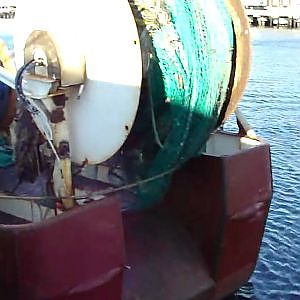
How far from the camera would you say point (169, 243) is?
4.33 metres

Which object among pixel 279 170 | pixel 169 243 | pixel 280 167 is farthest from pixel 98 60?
pixel 280 167

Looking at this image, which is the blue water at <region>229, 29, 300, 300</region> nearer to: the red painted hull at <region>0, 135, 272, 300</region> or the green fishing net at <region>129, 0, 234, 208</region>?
the red painted hull at <region>0, 135, 272, 300</region>

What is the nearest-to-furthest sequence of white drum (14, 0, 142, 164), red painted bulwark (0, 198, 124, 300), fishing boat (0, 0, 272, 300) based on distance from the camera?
red painted bulwark (0, 198, 124, 300)
fishing boat (0, 0, 272, 300)
white drum (14, 0, 142, 164)

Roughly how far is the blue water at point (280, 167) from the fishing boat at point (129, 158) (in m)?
0.95

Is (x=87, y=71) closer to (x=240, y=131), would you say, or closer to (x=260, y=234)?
(x=240, y=131)

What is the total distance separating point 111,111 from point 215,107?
664mm

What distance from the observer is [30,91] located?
378cm

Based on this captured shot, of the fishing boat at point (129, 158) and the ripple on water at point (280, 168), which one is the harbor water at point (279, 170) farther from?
the fishing boat at point (129, 158)

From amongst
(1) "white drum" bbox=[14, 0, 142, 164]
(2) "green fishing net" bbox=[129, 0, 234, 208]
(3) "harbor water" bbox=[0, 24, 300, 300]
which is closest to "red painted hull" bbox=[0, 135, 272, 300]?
(2) "green fishing net" bbox=[129, 0, 234, 208]

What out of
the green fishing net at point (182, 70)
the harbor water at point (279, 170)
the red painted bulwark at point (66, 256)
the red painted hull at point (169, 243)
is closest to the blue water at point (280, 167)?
the harbor water at point (279, 170)

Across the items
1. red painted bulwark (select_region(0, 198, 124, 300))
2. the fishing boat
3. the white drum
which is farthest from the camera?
the white drum

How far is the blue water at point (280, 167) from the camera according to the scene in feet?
17.9

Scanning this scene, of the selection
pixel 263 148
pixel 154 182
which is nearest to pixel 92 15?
pixel 154 182

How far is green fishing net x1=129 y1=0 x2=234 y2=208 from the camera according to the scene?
365 centimetres
